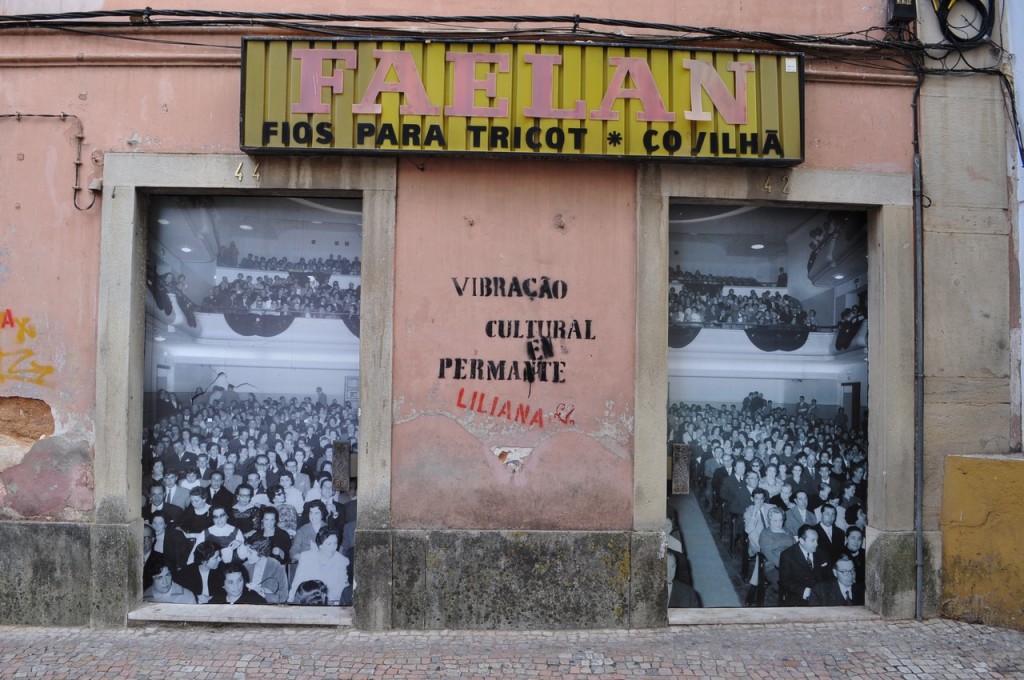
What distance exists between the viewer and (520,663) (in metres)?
4.56

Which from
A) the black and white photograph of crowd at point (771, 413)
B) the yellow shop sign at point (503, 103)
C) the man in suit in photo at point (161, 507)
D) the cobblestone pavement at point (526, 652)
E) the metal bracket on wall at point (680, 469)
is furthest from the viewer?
the black and white photograph of crowd at point (771, 413)

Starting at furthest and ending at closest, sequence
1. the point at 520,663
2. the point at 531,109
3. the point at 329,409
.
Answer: the point at 329,409 → the point at 531,109 → the point at 520,663

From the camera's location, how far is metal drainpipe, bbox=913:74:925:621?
5293 millimetres

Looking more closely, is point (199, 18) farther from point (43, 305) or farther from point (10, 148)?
point (43, 305)

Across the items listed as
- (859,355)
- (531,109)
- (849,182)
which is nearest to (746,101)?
(849,182)

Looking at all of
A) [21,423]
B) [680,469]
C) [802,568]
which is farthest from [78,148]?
[802,568]

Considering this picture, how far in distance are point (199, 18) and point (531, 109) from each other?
2.60m

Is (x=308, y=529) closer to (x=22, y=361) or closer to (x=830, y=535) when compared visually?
(x=22, y=361)

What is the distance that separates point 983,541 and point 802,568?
1.29m

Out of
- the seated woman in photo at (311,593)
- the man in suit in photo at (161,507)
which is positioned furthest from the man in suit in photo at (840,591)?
the man in suit in photo at (161,507)

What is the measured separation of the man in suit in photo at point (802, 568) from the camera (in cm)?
561

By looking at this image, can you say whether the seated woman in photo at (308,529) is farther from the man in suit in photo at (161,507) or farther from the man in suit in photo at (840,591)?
the man in suit in photo at (840,591)

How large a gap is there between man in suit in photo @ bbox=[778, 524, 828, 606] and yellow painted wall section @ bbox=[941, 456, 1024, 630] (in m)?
0.88

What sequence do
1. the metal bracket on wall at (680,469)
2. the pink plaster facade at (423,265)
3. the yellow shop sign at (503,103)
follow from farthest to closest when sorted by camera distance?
the metal bracket on wall at (680,469)
the pink plaster facade at (423,265)
the yellow shop sign at (503,103)
